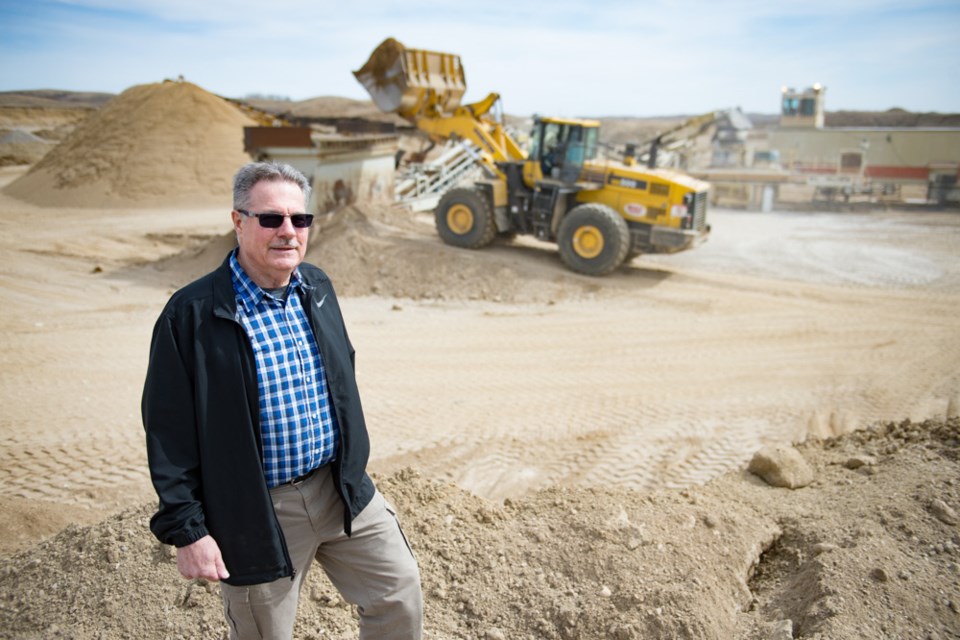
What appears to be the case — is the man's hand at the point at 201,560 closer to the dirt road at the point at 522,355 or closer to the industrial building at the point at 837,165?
the dirt road at the point at 522,355

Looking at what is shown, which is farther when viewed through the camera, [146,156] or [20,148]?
[20,148]

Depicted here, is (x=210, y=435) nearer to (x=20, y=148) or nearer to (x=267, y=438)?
(x=267, y=438)

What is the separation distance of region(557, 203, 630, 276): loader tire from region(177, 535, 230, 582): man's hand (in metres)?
10.5

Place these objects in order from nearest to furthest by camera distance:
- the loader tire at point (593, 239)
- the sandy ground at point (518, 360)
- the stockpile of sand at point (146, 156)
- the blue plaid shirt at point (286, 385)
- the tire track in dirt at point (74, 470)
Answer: the blue plaid shirt at point (286, 385)
the tire track in dirt at point (74, 470)
the sandy ground at point (518, 360)
the loader tire at point (593, 239)
the stockpile of sand at point (146, 156)

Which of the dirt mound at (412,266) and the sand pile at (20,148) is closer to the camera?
the dirt mound at (412,266)

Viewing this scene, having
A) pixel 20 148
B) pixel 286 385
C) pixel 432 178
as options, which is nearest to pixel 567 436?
pixel 286 385

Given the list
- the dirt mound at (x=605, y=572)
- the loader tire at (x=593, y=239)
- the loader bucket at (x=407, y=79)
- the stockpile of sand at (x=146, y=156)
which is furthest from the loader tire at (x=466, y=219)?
the stockpile of sand at (x=146, y=156)

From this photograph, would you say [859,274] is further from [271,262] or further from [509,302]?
[271,262]

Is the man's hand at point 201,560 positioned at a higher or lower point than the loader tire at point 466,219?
lower

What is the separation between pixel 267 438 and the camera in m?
2.35

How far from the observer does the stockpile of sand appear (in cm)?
1998

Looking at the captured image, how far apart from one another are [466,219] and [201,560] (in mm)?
11401

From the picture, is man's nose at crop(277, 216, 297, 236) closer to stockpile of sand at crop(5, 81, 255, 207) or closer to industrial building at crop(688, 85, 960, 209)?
stockpile of sand at crop(5, 81, 255, 207)

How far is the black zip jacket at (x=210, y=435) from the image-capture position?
2193mm
